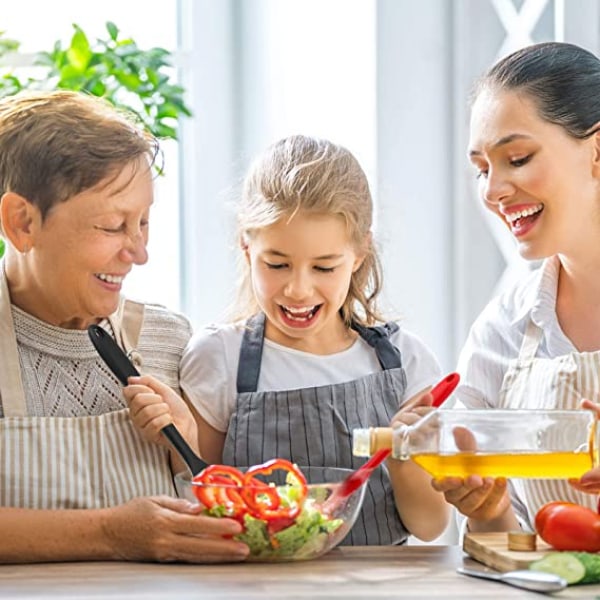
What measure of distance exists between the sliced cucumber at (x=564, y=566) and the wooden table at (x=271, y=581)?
0.6 inches

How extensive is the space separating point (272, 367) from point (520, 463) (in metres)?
0.63

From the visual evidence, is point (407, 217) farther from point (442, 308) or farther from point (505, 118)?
point (505, 118)

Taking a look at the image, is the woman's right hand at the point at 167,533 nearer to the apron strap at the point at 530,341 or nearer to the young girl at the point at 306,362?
the young girl at the point at 306,362

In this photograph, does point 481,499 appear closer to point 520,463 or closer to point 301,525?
point 520,463

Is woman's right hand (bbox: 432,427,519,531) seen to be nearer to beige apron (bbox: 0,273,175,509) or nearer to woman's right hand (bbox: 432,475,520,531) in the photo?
woman's right hand (bbox: 432,475,520,531)

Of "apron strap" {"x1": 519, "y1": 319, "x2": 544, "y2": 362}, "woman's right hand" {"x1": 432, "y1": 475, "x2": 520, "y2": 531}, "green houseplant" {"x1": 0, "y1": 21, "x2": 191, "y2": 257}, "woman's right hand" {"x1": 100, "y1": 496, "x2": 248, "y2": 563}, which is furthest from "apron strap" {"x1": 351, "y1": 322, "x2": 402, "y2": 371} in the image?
"green houseplant" {"x1": 0, "y1": 21, "x2": 191, "y2": 257}

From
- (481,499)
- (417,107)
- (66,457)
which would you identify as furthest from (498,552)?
(417,107)

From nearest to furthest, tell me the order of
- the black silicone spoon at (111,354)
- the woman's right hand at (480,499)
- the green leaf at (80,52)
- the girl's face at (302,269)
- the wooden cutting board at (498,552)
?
the wooden cutting board at (498,552) → the woman's right hand at (480,499) → the black silicone spoon at (111,354) → the girl's face at (302,269) → the green leaf at (80,52)

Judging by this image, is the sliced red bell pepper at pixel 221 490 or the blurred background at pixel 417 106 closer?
the sliced red bell pepper at pixel 221 490

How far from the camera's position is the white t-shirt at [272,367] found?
2211mm

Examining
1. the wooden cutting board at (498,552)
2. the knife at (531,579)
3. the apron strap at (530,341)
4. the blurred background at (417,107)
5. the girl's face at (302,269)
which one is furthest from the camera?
the blurred background at (417,107)

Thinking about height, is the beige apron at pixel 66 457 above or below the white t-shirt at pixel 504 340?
below

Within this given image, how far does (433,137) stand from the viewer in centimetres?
331

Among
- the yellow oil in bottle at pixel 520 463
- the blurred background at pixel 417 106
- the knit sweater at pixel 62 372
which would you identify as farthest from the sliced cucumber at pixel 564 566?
the blurred background at pixel 417 106
